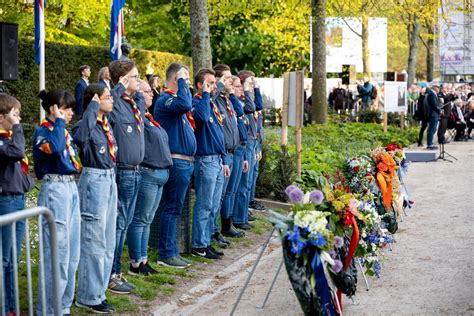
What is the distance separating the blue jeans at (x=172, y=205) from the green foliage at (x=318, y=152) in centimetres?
138

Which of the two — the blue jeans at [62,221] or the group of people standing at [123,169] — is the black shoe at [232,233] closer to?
the group of people standing at [123,169]

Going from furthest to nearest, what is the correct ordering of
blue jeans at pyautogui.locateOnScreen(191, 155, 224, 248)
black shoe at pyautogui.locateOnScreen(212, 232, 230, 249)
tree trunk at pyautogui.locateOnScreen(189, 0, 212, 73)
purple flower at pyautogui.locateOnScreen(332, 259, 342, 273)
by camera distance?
tree trunk at pyautogui.locateOnScreen(189, 0, 212, 73)
black shoe at pyautogui.locateOnScreen(212, 232, 230, 249)
blue jeans at pyautogui.locateOnScreen(191, 155, 224, 248)
purple flower at pyautogui.locateOnScreen(332, 259, 342, 273)

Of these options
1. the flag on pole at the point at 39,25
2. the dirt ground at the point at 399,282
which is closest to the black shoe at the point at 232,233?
the dirt ground at the point at 399,282

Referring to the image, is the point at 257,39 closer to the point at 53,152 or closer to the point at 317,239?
the point at 53,152

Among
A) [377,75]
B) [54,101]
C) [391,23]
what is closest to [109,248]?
[54,101]

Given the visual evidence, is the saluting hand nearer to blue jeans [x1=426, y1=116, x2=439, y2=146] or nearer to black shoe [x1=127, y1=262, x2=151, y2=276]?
black shoe [x1=127, y1=262, x2=151, y2=276]

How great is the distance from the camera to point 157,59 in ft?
88.0

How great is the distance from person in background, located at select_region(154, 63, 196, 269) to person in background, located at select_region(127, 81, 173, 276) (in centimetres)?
54

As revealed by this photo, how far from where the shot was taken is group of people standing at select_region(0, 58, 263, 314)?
684 centimetres

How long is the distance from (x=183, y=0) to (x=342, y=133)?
8.35 metres

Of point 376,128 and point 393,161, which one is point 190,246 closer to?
point 393,161

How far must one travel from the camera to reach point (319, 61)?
26.7 metres

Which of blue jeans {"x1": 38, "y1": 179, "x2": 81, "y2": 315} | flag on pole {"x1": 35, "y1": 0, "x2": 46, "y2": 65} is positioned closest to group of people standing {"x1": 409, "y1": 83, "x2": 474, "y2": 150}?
flag on pole {"x1": 35, "y1": 0, "x2": 46, "y2": 65}

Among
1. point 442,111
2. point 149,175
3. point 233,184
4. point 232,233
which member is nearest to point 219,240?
point 232,233
